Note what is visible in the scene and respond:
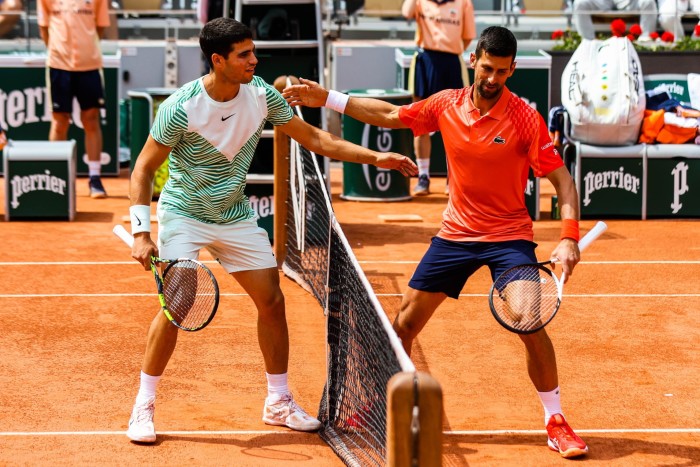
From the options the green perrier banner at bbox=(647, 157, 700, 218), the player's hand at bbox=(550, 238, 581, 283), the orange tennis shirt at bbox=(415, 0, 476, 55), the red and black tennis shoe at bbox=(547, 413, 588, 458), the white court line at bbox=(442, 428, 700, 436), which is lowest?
the white court line at bbox=(442, 428, 700, 436)

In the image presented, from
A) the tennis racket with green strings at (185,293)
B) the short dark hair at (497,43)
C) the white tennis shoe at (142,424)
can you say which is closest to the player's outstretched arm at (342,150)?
the short dark hair at (497,43)

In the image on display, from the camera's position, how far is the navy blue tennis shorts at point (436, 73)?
12.8m

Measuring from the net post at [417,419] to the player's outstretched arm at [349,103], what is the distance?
2562 mm

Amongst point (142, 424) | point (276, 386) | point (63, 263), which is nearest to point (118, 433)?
point (142, 424)

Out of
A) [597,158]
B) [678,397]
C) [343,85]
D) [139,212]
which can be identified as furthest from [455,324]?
[343,85]

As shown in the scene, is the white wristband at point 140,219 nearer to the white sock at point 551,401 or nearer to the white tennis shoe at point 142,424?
the white tennis shoe at point 142,424

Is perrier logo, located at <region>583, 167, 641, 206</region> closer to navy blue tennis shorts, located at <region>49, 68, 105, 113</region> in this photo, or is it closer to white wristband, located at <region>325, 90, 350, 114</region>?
navy blue tennis shorts, located at <region>49, 68, 105, 113</region>

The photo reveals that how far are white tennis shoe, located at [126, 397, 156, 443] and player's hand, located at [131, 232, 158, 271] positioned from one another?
2.44ft

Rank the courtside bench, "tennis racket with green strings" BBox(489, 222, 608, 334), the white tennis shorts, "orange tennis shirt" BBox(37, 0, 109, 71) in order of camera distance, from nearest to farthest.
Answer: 1. "tennis racket with green strings" BBox(489, 222, 608, 334)
2. the white tennis shorts
3. the courtside bench
4. "orange tennis shirt" BBox(37, 0, 109, 71)

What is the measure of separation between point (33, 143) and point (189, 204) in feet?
21.3

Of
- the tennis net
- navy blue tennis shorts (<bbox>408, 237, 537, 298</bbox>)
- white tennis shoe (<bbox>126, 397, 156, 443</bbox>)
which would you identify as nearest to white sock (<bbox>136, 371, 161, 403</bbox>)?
white tennis shoe (<bbox>126, 397, 156, 443</bbox>)

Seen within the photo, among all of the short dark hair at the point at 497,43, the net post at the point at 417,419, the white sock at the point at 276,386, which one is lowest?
the white sock at the point at 276,386

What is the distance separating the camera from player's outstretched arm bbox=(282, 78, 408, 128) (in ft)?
20.0

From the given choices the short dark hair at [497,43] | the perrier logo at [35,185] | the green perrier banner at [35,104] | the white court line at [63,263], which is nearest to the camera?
the short dark hair at [497,43]
